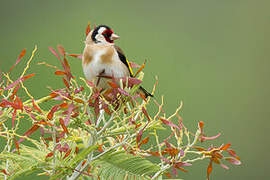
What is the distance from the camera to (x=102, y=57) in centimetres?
108

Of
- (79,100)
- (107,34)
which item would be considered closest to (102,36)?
(107,34)

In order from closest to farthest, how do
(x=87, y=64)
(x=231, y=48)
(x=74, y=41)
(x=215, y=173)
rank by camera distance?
(x=87, y=64) < (x=74, y=41) < (x=215, y=173) < (x=231, y=48)

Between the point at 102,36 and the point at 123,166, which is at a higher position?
the point at 102,36

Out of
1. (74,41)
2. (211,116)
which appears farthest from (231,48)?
(74,41)

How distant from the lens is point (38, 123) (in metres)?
0.68

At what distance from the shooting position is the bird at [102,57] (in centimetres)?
105

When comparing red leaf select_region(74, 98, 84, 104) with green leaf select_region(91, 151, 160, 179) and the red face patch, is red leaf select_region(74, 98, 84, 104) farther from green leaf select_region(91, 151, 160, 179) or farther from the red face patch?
the red face patch

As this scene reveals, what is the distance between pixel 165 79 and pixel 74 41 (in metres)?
0.80

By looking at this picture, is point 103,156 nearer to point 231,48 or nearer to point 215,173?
point 215,173

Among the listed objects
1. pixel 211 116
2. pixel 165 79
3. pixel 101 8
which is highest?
pixel 101 8

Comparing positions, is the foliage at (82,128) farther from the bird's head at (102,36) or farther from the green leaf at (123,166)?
the bird's head at (102,36)

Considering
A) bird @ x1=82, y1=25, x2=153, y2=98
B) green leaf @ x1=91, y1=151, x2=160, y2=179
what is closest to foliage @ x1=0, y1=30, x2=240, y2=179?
green leaf @ x1=91, y1=151, x2=160, y2=179

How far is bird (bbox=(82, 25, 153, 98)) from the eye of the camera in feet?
3.45

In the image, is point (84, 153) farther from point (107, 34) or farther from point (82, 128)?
point (107, 34)
